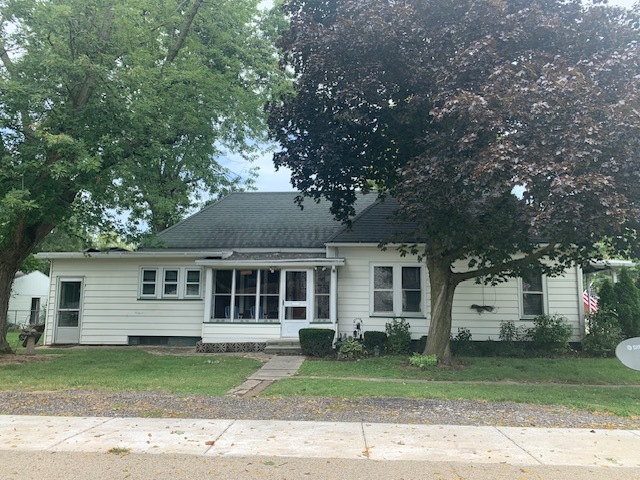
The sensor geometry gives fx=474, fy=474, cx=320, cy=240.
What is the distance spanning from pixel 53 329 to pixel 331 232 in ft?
33.2

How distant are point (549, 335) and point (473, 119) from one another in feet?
28.3

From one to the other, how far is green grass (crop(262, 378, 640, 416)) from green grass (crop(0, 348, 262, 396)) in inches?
61.2

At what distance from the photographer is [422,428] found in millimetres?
6375

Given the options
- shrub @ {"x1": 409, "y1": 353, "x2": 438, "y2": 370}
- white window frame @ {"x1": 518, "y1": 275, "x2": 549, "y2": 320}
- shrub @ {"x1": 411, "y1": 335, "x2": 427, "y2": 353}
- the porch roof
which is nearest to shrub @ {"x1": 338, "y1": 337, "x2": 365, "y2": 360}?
shrub @ {"x1": 411, "y1": 335, "x2": 427, "y2": 353}

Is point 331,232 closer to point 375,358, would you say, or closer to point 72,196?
point 375,358

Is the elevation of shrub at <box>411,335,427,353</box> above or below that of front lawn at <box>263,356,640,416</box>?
above

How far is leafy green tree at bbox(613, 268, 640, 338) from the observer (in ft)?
46.5

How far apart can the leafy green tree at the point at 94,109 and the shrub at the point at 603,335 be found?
12654 mm

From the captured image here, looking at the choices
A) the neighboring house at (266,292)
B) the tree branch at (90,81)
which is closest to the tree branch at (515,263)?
the neighboring house at (266,292)

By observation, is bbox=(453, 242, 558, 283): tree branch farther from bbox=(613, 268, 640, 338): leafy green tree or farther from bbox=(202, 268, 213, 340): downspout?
bbox=(202, 268, 213, 340): downspout

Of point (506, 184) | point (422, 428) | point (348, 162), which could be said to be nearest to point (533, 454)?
point (422, 428)

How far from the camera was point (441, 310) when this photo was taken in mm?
11852

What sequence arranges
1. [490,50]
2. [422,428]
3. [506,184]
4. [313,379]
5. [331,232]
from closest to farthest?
[422,428], [506,184], [490,50], [313,379], [331,232]

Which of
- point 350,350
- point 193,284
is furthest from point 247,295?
point 350,350
